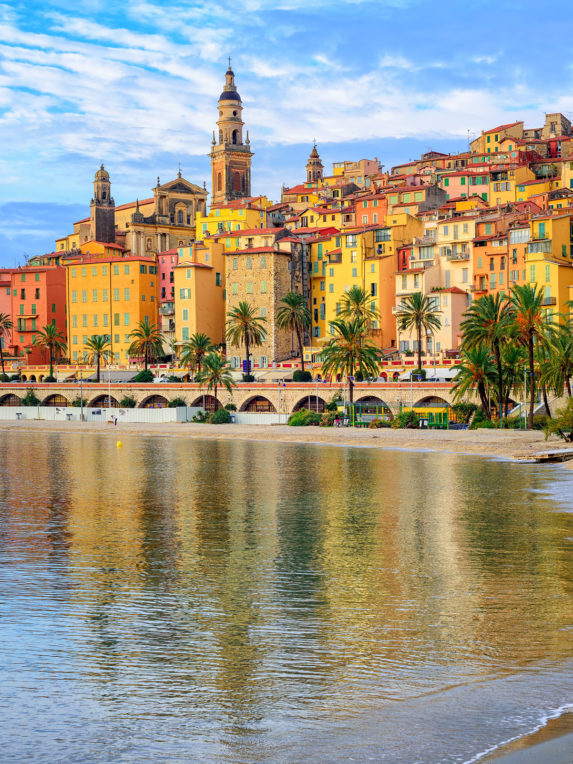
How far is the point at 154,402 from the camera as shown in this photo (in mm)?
104062

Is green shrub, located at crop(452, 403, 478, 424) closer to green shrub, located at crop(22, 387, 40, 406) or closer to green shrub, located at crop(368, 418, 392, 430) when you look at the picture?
green shrub, located at crop(368, 418, 392, 430)

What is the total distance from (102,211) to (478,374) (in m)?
96.4

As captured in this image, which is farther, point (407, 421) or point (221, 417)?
point (221, 417)

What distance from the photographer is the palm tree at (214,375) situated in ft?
303

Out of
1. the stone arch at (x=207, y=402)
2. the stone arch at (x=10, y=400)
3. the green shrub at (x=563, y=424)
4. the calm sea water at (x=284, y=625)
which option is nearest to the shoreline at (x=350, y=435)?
the green shrub at (x=563, y=424)

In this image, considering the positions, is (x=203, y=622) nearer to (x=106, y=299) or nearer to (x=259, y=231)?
(x=259, y=231)

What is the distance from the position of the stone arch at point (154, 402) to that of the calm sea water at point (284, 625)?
5681 cm

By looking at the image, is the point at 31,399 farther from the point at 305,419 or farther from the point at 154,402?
the point at 305,419

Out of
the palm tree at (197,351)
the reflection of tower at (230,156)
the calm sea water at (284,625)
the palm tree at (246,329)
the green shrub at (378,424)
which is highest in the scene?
the reflection of tower at (230,156)

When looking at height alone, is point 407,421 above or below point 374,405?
below

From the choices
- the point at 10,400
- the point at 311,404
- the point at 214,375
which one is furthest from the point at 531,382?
the point at 10,400

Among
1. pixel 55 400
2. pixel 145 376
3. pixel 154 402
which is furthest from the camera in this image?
pixel 55 400

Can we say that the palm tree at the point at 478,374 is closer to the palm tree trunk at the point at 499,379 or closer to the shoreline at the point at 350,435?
the palm tree trunk at the point at 499,379

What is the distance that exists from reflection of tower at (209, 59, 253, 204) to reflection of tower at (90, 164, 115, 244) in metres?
17.3
